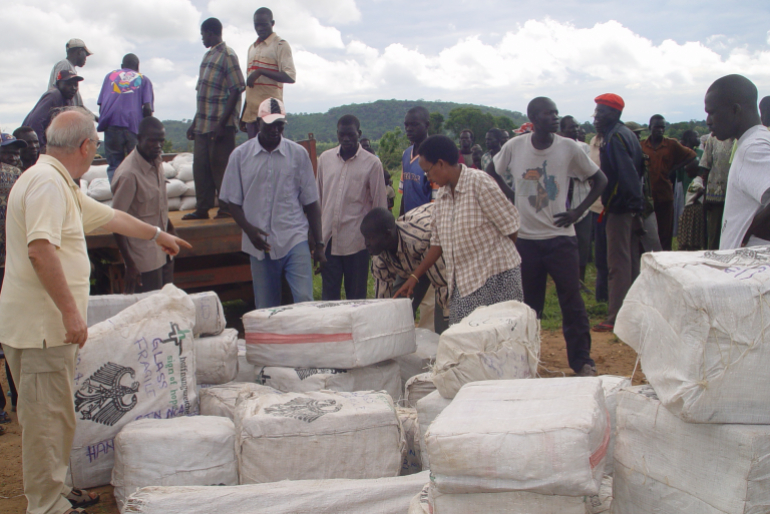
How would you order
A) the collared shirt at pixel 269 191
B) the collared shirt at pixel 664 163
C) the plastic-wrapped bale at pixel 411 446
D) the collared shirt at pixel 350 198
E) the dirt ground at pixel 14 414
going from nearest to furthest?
the plastic-wrapped bale at pixel 411 446
the dirt ground at pixel 14 414
the collared shirt at pixel 269 191
the collared shirt at pixel 350 198
the collared shirt at pixel 664 163

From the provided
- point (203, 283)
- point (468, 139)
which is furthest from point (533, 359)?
point (468, 139)

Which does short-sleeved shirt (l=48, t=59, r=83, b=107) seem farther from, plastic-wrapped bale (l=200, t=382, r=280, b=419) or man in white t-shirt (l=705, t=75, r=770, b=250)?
man in white t-shirt (l=705, t=75, r=770, b=250)

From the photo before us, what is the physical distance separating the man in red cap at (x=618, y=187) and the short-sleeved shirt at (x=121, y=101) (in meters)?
4.24

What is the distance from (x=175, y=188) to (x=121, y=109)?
1.02m

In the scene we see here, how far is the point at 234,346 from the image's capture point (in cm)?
365

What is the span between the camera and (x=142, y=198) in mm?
4402

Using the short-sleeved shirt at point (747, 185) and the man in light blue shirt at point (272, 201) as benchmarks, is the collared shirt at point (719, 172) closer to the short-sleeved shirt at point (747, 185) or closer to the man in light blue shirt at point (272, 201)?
the short-sleeved shirt at point (747, 185)

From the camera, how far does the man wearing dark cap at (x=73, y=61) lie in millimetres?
6121

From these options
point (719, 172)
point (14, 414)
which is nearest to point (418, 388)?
point (14, 414)

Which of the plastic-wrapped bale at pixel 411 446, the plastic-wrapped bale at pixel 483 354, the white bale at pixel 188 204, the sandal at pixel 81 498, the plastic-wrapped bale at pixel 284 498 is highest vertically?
the white bale at pixel 188 204

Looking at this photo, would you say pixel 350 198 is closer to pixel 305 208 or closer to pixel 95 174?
pixel 305 208

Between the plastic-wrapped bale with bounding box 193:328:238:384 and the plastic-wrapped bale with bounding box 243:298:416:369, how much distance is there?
12 centimetres

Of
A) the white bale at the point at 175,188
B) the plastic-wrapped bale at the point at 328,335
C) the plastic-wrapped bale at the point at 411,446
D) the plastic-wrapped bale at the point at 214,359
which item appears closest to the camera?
the plastic-wrapped bale at the point at 411,446

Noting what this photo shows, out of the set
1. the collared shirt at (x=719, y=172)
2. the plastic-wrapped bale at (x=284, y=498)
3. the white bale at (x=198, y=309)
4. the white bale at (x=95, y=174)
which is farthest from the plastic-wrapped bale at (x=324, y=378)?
the white bale at (x=95, y=174)
